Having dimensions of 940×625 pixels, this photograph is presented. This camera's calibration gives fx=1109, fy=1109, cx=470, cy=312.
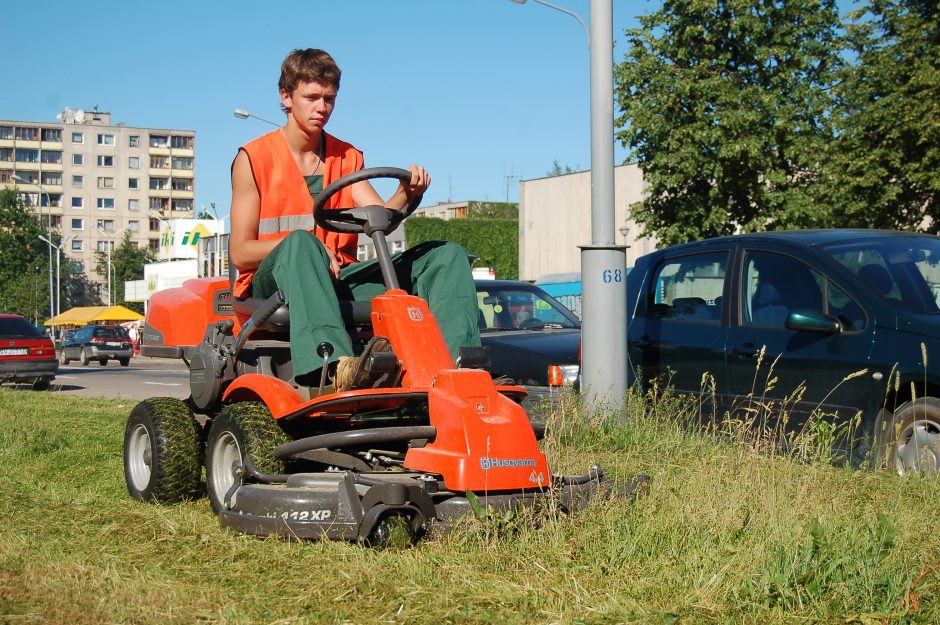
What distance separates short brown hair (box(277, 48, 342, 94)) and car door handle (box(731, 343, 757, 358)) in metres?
3.15

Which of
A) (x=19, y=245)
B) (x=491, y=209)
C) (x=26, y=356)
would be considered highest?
(x=491, y=209)

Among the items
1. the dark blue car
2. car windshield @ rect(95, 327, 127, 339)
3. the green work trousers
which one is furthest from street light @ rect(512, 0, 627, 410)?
car windshield @ rect(95, 327, 127, 339)

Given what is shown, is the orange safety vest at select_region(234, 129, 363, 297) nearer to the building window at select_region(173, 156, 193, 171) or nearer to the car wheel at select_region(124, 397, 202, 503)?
the car wheel at select_region(124, 397, 202, 503)

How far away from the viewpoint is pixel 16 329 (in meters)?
22.6

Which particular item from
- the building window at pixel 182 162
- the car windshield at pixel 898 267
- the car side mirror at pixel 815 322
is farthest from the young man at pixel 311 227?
the building window at pixel 182 162

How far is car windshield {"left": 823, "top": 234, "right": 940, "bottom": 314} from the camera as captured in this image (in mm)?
6574

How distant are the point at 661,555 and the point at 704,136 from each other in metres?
28.2

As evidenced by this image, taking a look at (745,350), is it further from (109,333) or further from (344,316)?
(109,333)

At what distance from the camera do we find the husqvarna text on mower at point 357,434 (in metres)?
4.30

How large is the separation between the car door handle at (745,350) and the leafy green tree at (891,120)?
60.8 feet

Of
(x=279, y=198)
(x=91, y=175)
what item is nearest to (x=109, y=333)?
(x=279, y=198)

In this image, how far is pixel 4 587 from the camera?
13.1 ft

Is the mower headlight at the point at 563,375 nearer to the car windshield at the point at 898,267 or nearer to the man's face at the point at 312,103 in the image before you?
the car windshield at the point at 898,267

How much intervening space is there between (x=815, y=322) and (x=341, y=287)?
293cm
